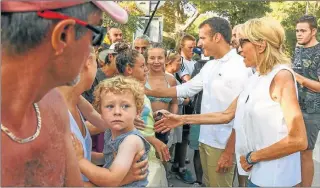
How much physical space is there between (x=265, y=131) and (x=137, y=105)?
73cm

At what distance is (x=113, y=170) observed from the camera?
1.75m

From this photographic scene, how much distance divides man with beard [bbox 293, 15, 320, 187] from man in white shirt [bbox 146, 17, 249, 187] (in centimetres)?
95

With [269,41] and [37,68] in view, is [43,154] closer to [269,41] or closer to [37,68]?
[37,68]

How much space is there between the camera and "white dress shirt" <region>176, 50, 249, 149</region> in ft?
11.5

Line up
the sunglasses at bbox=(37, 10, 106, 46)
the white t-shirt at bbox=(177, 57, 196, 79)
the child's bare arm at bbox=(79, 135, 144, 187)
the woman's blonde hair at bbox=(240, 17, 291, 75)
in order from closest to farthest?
the sunglasses at bbox=(37, 10, 106, 46) < the child's bare arm at bbox=(79, 135, 144, 187) < the woman's blonde hair at bbox=(240, 17, 291, 75) < the white t-shirt at bbox=(177, 57, 196, 79)

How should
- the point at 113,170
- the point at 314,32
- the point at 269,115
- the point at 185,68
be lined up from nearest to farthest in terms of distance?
the point at 113,170, the point at 269,115, the point at 314,32, the point at 185,68

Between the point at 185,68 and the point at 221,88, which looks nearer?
the point at 221,88

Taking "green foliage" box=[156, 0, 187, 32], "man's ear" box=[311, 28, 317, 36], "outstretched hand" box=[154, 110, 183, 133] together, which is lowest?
"outstretched hand" box=[154, 110, 183, 133]

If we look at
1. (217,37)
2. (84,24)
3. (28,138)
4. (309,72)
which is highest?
(84,24)

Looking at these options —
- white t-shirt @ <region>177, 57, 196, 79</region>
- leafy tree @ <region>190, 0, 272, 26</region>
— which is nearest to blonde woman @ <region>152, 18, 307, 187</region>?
white t-shirt @ <region>177, 57, 196, 79</region>

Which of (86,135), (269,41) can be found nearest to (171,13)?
(269,41)

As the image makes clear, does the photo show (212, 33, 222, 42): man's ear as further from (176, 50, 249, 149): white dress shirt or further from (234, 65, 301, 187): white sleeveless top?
(234, 65, 301, 187): white sleeveless top

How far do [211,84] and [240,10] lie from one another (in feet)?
24.8

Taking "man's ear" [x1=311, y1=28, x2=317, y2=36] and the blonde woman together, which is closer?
the blonde woman
